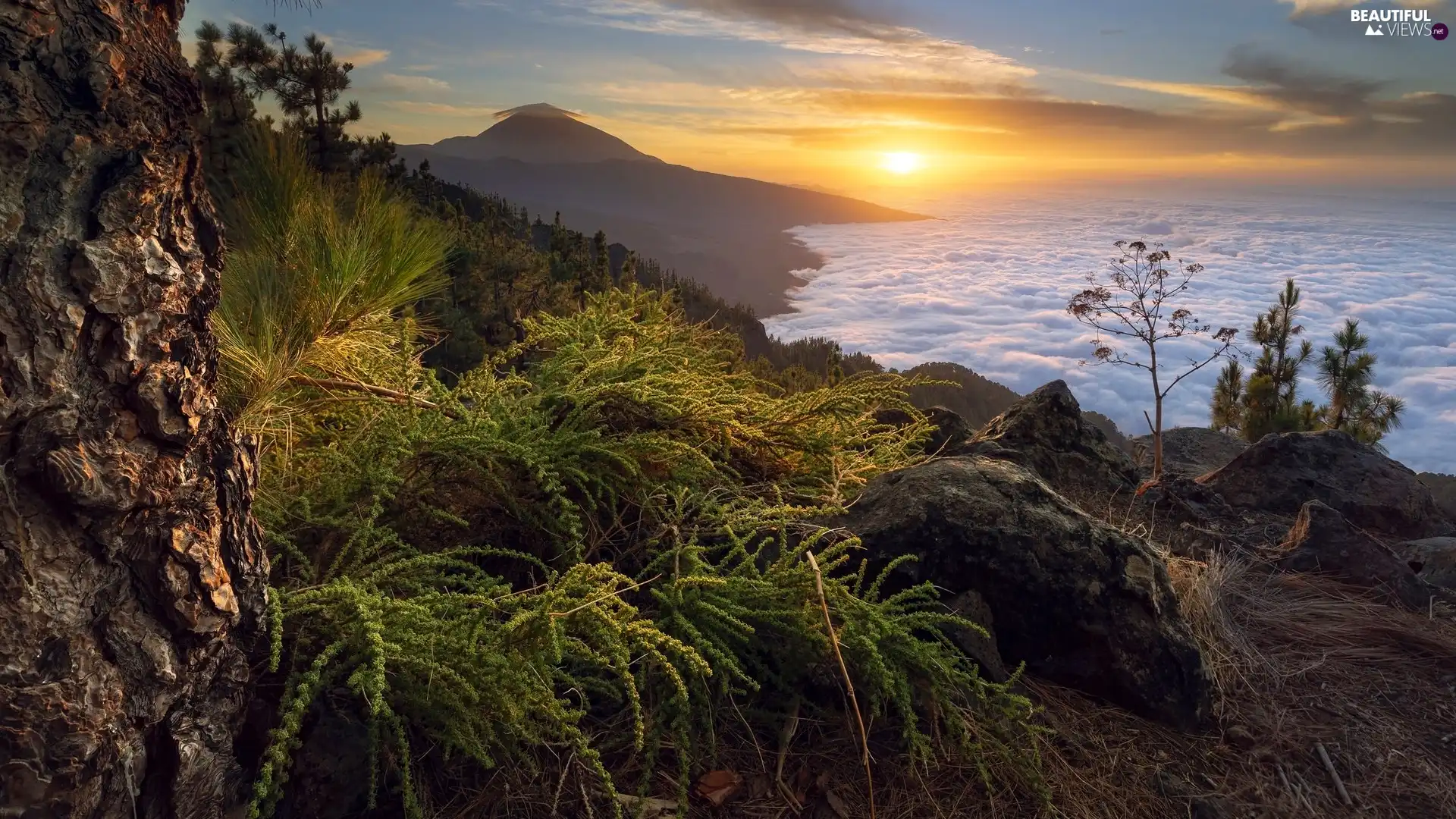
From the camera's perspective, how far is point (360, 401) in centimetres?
313

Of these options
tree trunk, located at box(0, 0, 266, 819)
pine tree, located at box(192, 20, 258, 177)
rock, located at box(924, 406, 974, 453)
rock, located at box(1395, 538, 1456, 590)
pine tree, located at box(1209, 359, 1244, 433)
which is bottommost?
pine tree, located at box(1209, 359, 1244, 433)

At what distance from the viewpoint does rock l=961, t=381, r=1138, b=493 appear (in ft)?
15.9

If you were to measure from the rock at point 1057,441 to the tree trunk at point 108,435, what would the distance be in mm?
4014

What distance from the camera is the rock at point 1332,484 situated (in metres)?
6.39

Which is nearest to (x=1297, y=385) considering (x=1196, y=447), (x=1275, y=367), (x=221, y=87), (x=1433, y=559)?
(x=1275, y=367)

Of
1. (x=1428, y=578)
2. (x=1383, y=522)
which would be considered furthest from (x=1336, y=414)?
(x=1428, y=578)

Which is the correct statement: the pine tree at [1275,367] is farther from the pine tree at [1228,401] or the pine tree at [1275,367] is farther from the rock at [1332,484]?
the rock at [1332,484]

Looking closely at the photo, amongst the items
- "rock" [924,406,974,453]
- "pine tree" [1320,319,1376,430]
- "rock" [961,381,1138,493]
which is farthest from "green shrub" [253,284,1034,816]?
"pine tree" [1320,319,1376,430]

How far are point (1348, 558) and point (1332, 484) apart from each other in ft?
9.51

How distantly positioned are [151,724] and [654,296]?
11.7ft

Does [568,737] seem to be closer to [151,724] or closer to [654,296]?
[151,724]

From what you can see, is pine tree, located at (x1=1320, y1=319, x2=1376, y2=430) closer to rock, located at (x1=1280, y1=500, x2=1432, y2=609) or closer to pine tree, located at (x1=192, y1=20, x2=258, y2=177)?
rock, located at (x1=1280, y1=500, x2=1432, y2=609)

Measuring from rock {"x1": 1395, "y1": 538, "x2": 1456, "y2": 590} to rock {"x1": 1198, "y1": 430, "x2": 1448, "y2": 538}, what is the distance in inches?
33.0

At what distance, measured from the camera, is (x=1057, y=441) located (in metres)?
5.07
